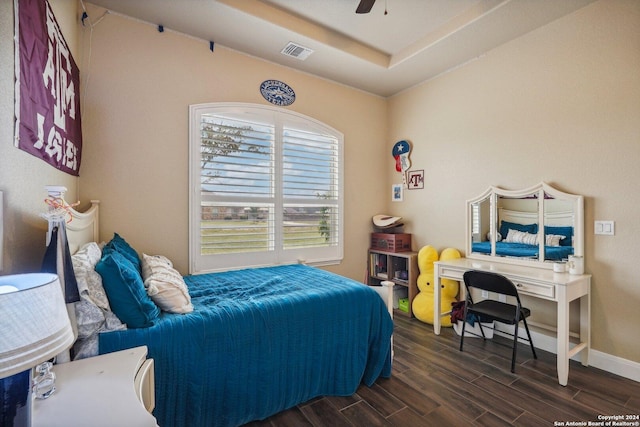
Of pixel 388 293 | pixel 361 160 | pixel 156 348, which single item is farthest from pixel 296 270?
pixel 361 160

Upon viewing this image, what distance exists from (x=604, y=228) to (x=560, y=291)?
0.67 m

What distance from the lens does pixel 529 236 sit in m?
2.70

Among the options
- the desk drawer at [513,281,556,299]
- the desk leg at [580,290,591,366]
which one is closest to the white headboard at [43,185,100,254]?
the desk drawer at [513,281,556,299]

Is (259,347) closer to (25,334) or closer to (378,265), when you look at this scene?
(25,334)

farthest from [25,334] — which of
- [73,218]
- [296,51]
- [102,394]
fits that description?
[296,51]

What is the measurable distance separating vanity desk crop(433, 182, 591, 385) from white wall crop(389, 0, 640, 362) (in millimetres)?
93

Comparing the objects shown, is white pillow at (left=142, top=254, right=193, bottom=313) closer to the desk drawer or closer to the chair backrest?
the chair backrest

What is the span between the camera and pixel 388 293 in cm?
222

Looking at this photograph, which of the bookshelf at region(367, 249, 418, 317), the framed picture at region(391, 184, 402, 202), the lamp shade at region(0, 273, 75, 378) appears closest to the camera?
the lamp shade at region(0, 273, 75, 378)

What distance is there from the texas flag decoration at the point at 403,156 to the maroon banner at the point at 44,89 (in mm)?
3337

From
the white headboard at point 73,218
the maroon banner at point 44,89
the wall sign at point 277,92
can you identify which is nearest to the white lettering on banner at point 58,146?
the maroon banner at point 44,89

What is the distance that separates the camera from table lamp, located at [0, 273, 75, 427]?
2.04 ft

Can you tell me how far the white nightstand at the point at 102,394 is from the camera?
0.87 metres

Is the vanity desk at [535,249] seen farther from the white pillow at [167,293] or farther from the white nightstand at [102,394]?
the white nightstand at [102,394]
